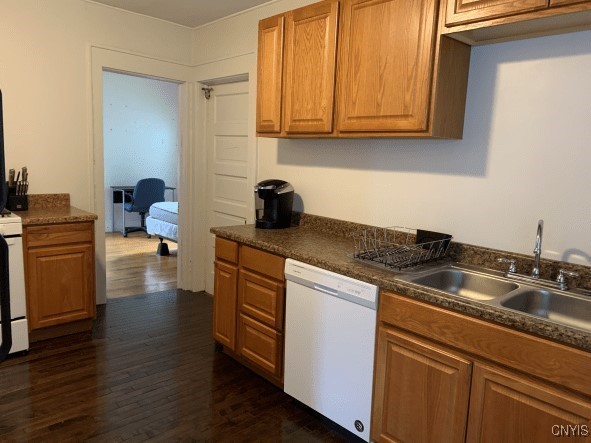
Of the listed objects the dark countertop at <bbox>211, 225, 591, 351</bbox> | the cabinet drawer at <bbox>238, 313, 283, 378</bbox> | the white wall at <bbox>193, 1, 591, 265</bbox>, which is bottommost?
the cabinet drawer at <bbox>238, 313, 283, 378</bbox>

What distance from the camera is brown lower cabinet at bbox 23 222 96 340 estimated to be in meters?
2.97

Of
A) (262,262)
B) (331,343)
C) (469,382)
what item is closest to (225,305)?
(262,262)

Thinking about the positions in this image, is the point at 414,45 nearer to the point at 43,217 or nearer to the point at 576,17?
the point at 576,17

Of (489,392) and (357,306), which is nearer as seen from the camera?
(489,392)

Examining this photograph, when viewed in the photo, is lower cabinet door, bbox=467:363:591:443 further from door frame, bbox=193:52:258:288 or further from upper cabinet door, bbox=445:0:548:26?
door frame, bbox=193:52:258:288

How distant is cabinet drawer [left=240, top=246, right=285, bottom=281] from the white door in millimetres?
1084

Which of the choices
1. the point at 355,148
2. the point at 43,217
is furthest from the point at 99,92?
the point at 355,148

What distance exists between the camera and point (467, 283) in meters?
2.13

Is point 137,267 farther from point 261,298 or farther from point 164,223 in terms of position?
point 261,298

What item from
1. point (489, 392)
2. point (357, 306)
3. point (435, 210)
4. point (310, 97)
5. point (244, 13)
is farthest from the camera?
point (244, 13)

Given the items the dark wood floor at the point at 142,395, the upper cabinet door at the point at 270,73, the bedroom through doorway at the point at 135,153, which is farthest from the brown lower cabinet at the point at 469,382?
the bedroom through doorway at the point at 135,153

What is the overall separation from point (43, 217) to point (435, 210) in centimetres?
248

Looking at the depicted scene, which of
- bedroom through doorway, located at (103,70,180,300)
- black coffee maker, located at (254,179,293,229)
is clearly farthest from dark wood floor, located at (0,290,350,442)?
bedroom through doorway, located at (103,70,180,300)

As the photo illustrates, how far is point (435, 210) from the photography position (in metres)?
2.45
